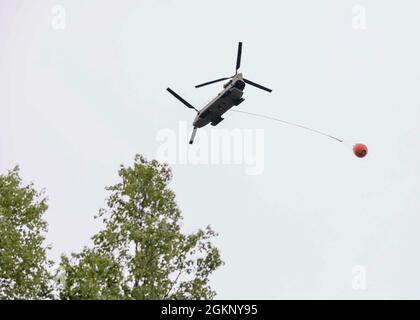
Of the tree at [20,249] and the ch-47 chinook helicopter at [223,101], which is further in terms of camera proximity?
the ch-47 chinook helicopter at [223,101]

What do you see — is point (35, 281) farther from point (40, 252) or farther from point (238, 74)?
point (238, 74)

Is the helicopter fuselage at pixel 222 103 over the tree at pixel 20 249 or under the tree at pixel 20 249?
over

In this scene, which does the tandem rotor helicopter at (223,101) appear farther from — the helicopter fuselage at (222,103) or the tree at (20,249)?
the tree at (20,249)

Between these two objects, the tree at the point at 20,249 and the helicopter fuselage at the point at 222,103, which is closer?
the tree at the point at 20,249

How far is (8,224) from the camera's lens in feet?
85.7

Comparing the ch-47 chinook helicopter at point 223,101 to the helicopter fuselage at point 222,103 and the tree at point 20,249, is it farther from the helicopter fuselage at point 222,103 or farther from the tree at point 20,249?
the tree at point 20,249

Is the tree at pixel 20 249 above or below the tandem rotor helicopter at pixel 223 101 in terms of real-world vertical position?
below

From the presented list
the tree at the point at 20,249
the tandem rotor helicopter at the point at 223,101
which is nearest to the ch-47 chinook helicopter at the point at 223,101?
the tandem rotor helicopter at the point at 223,101

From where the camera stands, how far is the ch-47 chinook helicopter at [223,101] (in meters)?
40.8

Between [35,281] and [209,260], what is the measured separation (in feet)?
26.4

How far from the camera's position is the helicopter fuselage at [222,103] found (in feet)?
134

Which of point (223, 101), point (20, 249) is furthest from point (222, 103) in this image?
point (20, 249)
